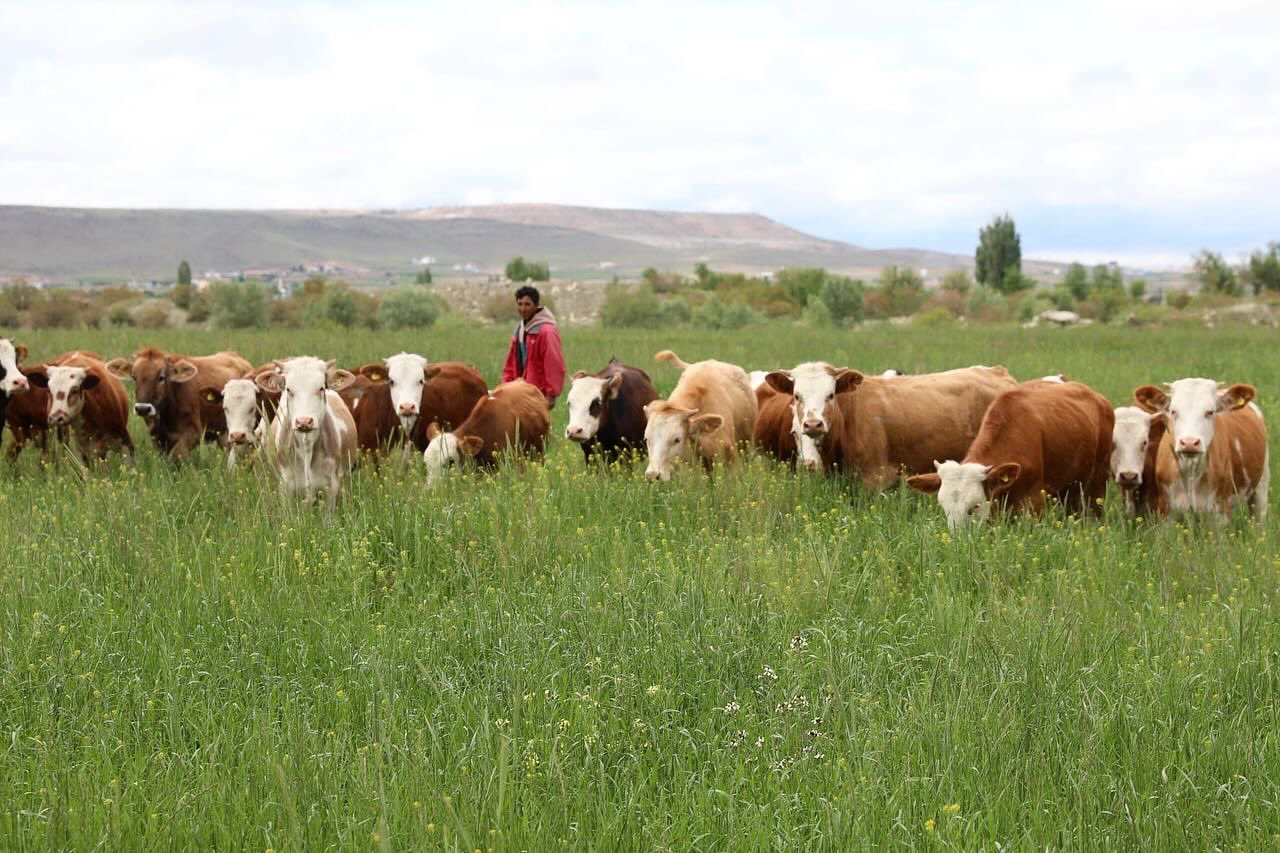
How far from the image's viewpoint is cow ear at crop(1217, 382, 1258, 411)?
9.43 meters

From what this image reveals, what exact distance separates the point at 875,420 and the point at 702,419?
156 centimetres

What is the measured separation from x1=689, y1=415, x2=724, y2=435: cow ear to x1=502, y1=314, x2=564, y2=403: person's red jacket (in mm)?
2955

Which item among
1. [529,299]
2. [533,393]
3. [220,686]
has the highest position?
[529,299]

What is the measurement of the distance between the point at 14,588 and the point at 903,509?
19.5 feet

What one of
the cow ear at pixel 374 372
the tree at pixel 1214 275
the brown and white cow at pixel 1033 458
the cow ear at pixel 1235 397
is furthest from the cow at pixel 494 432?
the tree at pixel 1214 275

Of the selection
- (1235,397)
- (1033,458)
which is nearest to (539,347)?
(1033,458)

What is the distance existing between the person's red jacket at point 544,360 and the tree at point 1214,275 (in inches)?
3258

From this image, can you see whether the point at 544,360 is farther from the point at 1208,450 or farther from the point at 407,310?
the point at 407,310

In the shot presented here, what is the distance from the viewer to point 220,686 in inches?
224

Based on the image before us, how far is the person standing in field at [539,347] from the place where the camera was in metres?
13.4

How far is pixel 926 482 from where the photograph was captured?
896 centimetres

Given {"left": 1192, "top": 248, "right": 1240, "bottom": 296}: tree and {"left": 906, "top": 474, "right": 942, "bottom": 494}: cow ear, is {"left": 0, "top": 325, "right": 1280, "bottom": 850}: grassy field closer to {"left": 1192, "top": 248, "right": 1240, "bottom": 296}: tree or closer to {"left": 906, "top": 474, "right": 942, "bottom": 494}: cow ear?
{"left": 906, "top": 474, "right": 942, "bottom": 494}: cow ear

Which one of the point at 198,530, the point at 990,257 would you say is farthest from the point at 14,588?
the point at 990,257

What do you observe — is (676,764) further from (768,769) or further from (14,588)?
(14,588)
